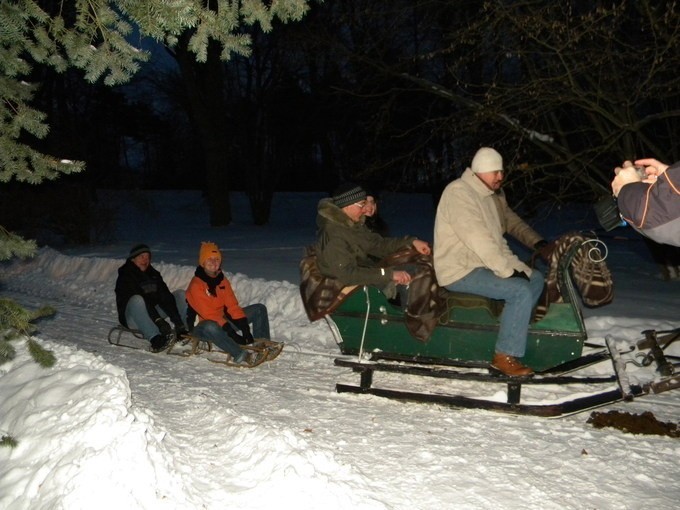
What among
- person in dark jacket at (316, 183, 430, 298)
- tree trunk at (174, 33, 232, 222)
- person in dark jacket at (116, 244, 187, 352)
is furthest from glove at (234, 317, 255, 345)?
tree trunk at (174, 33, 232, 222)

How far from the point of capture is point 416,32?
11.9 metres

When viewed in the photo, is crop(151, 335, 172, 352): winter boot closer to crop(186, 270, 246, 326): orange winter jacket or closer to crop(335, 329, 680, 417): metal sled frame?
crop(186, 270, 246, 326): orange winter jacket

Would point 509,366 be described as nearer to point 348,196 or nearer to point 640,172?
point 348,196

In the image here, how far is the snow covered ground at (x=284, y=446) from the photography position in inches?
146

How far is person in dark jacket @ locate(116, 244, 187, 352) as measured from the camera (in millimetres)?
7340

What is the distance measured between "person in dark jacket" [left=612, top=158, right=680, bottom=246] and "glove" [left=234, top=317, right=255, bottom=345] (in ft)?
15.1

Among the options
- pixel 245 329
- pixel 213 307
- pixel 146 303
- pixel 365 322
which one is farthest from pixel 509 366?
pixel 146 303

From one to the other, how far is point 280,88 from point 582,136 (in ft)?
57.3

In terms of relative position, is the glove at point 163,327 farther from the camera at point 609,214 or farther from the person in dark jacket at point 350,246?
the camera at point 609,214

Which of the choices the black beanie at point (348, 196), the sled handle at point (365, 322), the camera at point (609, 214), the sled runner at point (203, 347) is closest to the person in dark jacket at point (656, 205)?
the camera at point (609, 214)

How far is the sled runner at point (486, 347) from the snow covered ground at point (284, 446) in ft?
0.49

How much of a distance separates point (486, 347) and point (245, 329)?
272cm

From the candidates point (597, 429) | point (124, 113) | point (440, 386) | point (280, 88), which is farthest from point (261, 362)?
point (124, 113)

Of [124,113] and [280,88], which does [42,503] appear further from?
[124,113]
